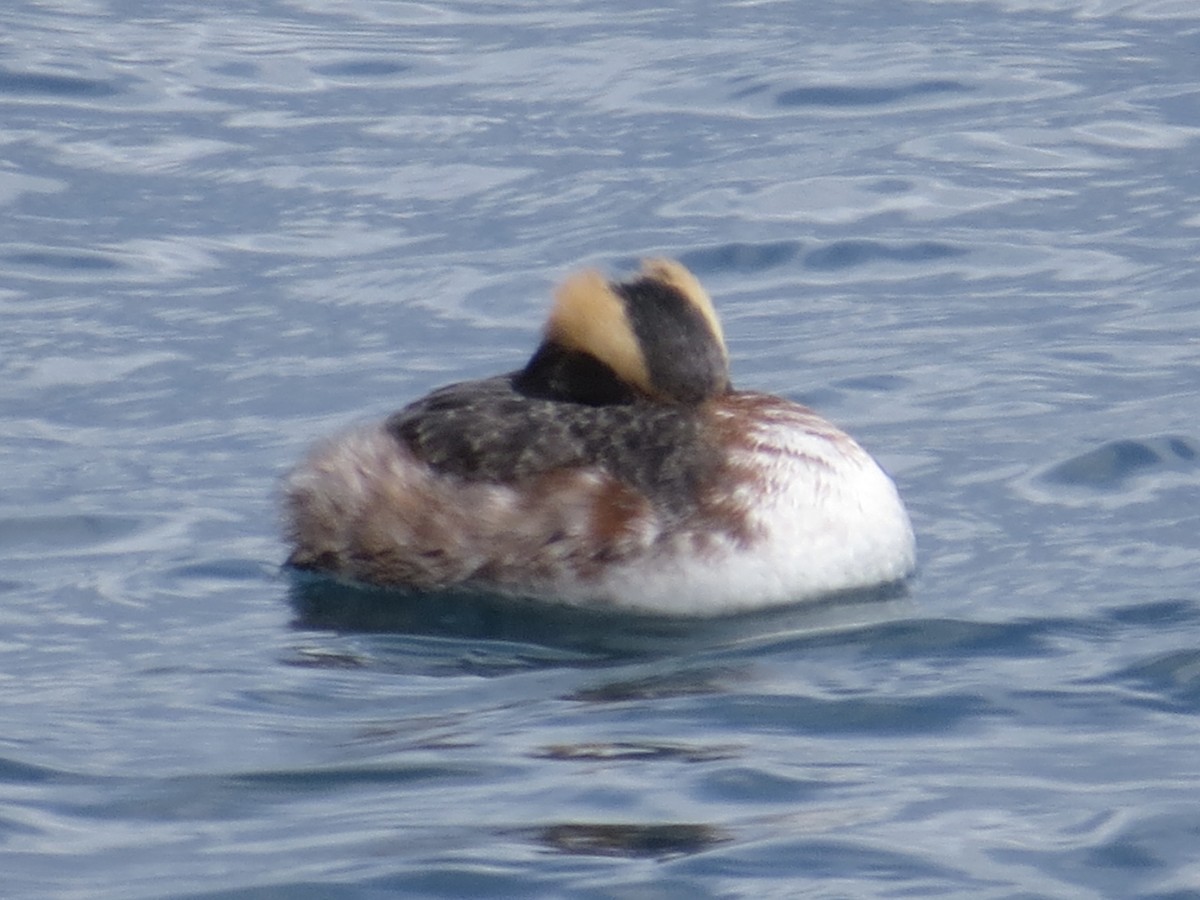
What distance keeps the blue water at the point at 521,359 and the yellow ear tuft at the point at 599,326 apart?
1.00 meters

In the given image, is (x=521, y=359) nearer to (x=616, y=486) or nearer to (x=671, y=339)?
(x=671, y=339)

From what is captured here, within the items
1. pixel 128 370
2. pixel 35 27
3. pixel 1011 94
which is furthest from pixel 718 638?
pixel 35 27

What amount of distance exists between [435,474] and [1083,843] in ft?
10.7

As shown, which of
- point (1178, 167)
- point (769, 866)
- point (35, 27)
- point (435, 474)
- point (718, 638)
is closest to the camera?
point (769, 866)

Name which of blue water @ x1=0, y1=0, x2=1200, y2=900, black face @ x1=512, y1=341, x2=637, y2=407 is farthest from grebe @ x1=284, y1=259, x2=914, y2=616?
blue water @ x1=0, y1=0, x2=1200, y2=900

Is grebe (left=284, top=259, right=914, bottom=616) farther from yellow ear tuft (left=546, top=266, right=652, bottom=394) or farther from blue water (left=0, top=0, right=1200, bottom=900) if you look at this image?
blue water (left=0, top=0, right=1200, bottom=900)

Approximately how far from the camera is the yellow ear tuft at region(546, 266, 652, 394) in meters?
9.55

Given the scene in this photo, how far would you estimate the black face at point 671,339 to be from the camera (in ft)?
31.3

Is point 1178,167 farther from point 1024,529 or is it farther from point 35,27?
point 35,27

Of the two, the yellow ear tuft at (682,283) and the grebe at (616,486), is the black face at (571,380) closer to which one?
the grebe at (616,486)

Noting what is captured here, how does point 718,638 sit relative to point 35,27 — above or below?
below

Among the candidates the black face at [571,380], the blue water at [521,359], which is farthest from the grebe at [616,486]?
the blue water at [521,359]

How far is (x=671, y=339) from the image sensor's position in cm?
954

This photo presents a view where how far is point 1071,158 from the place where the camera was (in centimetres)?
1569
